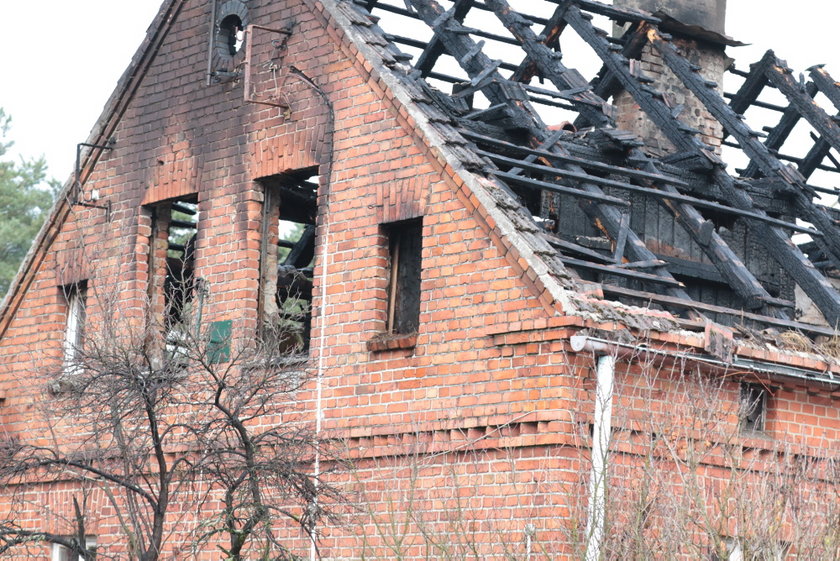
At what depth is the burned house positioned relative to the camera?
36.9 ft

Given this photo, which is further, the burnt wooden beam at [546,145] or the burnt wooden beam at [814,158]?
the burnt wooden beam at [814,158]

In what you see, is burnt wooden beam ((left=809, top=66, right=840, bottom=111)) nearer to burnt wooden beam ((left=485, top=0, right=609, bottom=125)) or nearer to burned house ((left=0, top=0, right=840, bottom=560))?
burned house ((left=0, top=0, right=840, bottom=560))

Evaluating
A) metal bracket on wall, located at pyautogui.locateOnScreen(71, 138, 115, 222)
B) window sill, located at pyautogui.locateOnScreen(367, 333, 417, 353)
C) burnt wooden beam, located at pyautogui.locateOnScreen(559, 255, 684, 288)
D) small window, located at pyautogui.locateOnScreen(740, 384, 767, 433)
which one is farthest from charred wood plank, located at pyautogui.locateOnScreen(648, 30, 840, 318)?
metal bracket on wall, located at pyautogui.locateOnScreen(71, 138, 115, 222)

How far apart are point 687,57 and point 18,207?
1119 inches

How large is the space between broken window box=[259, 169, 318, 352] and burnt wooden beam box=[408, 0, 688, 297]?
6.54 feet

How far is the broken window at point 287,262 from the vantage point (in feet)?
46.9

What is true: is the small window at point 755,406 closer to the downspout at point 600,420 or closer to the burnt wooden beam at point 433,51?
the downspout at point 600,420

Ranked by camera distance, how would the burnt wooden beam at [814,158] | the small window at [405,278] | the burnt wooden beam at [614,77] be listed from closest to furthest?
the small window at [405,278] → the burnt wooden beam at [614,77] → the burnt wooden beam at [814,158]

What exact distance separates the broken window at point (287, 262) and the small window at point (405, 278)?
0.88m

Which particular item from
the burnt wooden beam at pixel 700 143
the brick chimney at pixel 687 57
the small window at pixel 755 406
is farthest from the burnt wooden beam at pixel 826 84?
the small window at pixel 755 406

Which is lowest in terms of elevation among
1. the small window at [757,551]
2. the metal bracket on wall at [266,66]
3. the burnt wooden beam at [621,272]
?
the small window at [757,551]

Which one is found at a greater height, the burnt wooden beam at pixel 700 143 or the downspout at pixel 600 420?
the burnt wooden beam at pixel 700 143

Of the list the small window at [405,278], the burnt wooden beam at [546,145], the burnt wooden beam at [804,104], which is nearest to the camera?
the small window at [405,278]

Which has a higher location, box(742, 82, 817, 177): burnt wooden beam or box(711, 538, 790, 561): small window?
box(742, 82, 817, 177): burnt wooden beam
